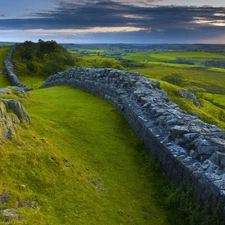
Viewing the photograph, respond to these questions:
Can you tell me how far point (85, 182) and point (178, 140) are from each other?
4.20 m

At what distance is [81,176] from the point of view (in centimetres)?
1012

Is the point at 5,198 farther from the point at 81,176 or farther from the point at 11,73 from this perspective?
the point at 11,73

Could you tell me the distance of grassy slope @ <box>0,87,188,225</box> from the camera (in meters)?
7.96

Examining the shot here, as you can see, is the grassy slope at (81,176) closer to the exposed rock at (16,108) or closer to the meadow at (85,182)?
the meadow at (85,182)

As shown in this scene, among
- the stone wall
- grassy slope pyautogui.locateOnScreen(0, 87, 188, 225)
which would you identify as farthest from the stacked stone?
grassy slope pyautogui.locateOnScreen(0, 87, 188, 225)

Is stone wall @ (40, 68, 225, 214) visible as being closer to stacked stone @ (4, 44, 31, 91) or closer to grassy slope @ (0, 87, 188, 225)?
grassy slope @ (0, 87, 188, 225)

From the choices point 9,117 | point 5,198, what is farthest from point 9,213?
point 9,117

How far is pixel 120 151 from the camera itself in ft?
45.3

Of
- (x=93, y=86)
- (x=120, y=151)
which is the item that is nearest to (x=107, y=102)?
(x=93, y=86)

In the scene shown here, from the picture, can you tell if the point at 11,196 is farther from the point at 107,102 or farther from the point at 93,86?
the point at 93,86

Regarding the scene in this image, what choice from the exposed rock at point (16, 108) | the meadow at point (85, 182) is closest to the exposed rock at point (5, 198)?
the meadow at point (85, 182)

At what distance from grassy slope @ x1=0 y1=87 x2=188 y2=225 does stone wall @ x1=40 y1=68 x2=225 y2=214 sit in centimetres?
92

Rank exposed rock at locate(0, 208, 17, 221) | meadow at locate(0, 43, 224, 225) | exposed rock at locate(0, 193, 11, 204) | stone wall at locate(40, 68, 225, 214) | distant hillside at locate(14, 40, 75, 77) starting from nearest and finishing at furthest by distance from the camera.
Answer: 1. exposed rock at locate(0, 208, 17, 221)
2. exposed rock at locate(0, 193, 11, 204)
3. meadow at locate(0, 43, 224, 225)
4. stone wall at locate(40, 68, 225, 214)
5. distant hillside at locate(14, 40, 75, 77)

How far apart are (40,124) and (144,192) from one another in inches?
227
